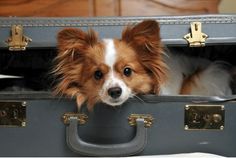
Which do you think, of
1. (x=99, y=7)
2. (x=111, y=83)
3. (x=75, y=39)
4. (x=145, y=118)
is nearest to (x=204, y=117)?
(x=145, y=118)

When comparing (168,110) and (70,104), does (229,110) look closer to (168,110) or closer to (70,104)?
(168,110)

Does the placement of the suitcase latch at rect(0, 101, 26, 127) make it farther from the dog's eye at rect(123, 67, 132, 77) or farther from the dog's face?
the dog's eye at rect(123, 67, 132, 77)

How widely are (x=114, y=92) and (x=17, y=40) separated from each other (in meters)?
0.34

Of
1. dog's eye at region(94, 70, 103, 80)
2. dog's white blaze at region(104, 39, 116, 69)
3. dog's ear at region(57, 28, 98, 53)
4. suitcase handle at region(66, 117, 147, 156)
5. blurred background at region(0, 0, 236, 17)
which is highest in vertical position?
blurred background at region(0, 0, 236, 17)

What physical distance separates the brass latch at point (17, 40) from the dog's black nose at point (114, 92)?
30 cm

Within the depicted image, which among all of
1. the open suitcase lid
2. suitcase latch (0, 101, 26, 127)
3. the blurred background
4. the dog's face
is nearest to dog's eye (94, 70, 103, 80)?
the dog's face

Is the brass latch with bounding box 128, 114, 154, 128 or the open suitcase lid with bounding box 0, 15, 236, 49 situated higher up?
the open suitcase lid with bounding box 0, 15, 236, 49

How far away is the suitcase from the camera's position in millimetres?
922

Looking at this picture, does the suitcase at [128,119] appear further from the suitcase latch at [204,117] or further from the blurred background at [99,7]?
the blurred background at [99,7]

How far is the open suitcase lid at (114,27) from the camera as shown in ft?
3.22

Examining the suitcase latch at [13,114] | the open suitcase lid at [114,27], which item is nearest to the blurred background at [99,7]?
the open suitcase lid at [114,27]

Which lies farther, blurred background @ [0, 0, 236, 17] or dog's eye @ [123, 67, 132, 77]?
blurred background @ [0, 0, 236, 17]

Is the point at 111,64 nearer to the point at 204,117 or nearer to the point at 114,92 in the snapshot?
the point at 114,92

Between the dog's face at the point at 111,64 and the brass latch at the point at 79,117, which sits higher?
the dog's face at the point at 111,64
